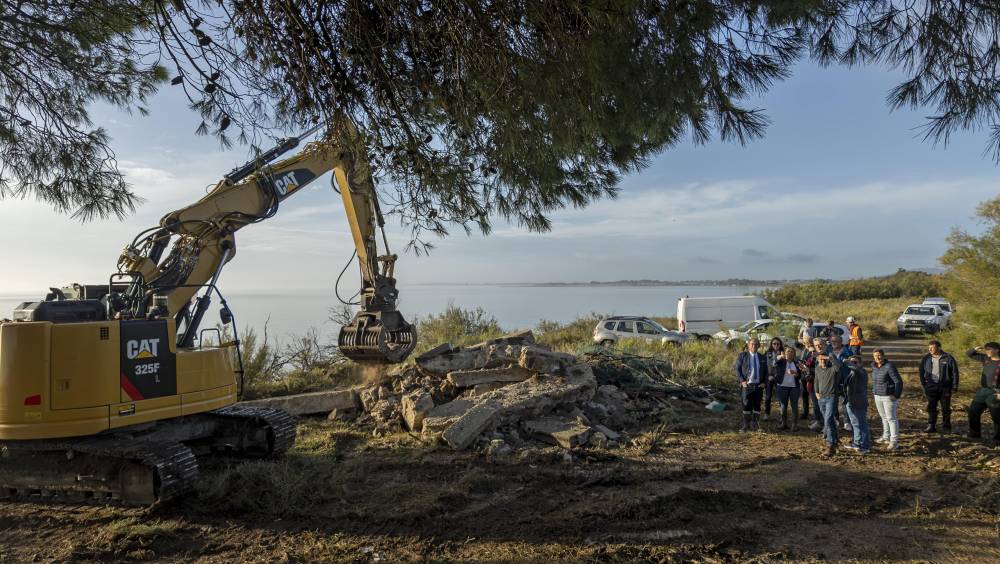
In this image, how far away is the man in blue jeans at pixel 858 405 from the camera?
832cm

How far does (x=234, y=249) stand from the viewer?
9.07 metres

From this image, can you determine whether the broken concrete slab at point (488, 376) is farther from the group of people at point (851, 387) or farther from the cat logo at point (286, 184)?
the cat logo at point (286, 184)

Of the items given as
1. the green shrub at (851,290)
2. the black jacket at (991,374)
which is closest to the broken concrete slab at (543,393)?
the black jacket at (991,374)

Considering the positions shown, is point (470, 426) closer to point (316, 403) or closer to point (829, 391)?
point (316, 403)

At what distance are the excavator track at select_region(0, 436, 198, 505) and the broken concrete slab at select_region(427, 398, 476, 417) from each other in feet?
Result: 13.1

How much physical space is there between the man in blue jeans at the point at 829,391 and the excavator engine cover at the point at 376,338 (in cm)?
721

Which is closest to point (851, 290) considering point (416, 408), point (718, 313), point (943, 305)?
point (943, 305)

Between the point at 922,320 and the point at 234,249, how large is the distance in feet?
87.1

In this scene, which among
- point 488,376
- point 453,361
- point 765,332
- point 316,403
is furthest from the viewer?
point 765,332

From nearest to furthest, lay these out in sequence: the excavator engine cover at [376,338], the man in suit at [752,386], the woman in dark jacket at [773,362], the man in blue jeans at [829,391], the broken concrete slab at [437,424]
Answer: the man in blue jeans at [829,391], the broken concrete slab at [437,424], the man in suit at [752,386], the woman in dark jacket at [773,362], the excavator engine cover at [376,338]

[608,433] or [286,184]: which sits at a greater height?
[286,184]

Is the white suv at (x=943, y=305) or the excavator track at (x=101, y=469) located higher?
the white suv at (x=943, y=305)

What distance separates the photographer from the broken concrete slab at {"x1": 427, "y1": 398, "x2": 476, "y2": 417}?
31.9ft

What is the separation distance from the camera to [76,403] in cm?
620
